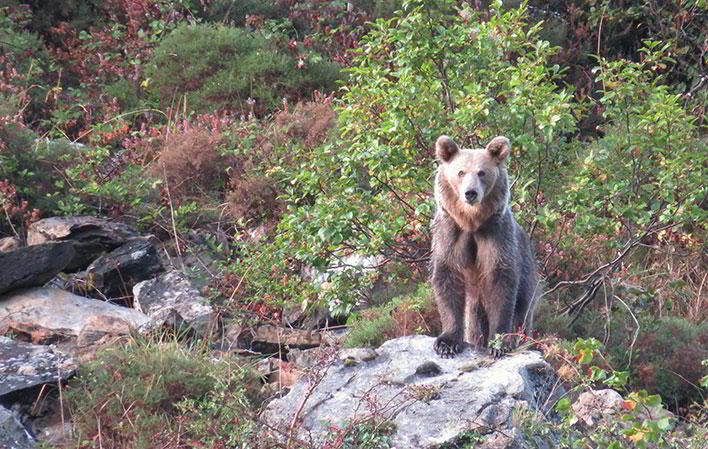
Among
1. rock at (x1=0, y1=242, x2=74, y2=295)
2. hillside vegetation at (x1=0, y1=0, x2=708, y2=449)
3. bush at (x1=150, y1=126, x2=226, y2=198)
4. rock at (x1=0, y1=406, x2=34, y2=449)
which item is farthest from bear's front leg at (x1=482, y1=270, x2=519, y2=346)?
bush at (x1=150, y1=126, x2=226, y2=198)

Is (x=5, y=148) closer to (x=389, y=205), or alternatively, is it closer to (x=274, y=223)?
(x=274, y=223)

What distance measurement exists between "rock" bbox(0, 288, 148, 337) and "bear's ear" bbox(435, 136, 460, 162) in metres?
2.67

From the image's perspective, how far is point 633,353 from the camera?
8.88 m

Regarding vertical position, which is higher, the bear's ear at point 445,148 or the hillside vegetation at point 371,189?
the bear's ear at point 445,148

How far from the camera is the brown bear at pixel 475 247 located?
284 inches

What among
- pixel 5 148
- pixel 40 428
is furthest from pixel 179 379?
pixel 5 148

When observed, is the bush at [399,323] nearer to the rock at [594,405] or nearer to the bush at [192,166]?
the rock at [594,405]

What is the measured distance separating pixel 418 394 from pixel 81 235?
502 centimetres

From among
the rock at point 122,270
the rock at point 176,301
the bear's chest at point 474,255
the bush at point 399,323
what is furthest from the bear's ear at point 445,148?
the rock at point 122,270

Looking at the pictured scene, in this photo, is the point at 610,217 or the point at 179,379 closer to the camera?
the point at 179,379

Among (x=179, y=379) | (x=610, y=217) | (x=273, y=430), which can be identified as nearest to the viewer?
(x=273, y=430)

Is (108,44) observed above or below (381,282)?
above

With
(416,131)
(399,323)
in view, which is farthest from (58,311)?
(416,131)

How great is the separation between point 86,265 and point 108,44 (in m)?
5.28
